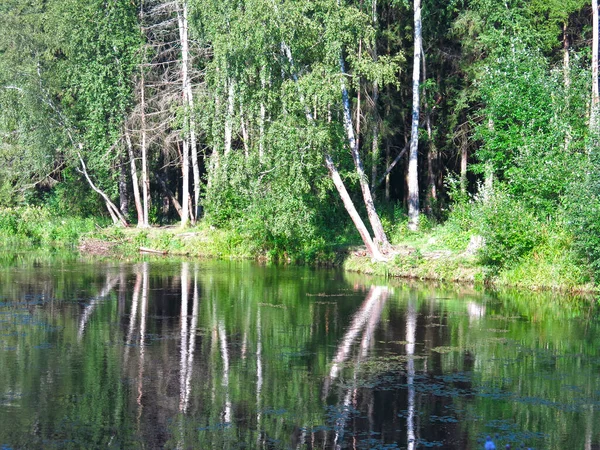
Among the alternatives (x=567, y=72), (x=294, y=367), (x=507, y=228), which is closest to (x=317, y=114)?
(x=507, y=228)

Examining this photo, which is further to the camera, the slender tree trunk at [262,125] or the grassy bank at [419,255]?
the slender tree trunk at [262,125]

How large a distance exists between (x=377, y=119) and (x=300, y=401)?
24.4 meters

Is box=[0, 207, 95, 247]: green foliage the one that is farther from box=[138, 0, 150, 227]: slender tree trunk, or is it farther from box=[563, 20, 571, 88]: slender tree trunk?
box=[563, 20, 571, 88]: slender tree trunk

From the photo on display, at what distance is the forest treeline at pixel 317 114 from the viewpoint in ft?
94.1

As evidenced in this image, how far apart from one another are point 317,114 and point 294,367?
1623cm

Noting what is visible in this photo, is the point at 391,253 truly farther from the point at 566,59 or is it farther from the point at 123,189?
the point at 123,189

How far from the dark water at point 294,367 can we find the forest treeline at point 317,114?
4549 mm

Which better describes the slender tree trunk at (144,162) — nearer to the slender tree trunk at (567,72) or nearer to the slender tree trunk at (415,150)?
the slender tree trunk at (415,150)

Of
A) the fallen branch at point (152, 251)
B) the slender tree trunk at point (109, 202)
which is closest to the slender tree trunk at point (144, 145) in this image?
the slender tree trunk at point (109, 202)

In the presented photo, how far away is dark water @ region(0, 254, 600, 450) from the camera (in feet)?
40.5

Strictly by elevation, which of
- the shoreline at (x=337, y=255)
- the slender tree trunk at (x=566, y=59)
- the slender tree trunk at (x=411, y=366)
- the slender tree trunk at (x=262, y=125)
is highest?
the slender tree trunk at (x=566, y=59)

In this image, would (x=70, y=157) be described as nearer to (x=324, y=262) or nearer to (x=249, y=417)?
(x=324, y=262)

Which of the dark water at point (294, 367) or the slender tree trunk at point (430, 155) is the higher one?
the slender tree trunk at point (430, 155)

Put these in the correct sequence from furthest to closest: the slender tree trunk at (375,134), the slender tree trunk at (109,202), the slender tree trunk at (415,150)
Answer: the slender tree trunk at (109,202) → the slender tree trunk at (375,134) → the slender tree trunk at (415,150)
